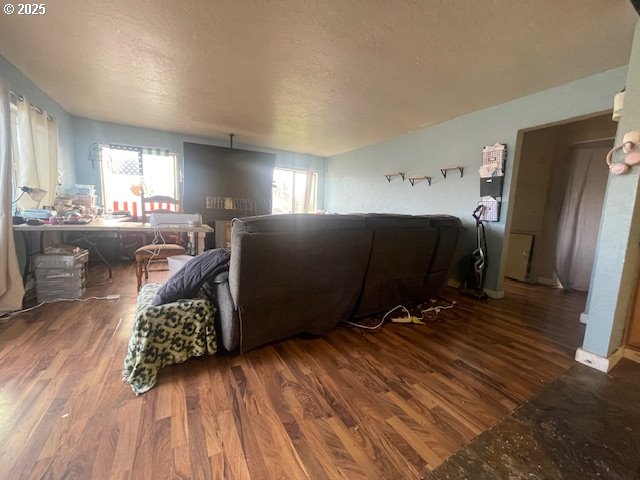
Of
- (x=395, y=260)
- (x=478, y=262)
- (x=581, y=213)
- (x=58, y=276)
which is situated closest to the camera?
(x=395, y=260)

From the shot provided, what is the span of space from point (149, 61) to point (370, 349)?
9.84 feet

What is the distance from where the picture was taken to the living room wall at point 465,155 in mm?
2217

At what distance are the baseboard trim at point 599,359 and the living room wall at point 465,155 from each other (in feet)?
4.20

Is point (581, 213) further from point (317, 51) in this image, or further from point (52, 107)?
point (52, 107)

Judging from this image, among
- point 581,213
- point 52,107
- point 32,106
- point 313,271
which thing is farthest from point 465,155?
point 52,107

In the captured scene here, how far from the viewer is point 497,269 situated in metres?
2.83

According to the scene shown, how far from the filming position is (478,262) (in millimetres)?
2840

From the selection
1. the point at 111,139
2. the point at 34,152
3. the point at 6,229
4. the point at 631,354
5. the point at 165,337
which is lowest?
the point at 631,354

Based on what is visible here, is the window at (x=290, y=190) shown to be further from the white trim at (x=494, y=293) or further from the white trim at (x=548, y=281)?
the white trim at (x=548, y=281)

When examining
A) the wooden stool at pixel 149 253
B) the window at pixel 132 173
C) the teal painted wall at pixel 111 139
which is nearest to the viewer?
the wooden stool at pixel 149 253

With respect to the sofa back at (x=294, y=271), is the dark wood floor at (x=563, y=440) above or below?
below

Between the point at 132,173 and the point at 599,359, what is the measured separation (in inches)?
A: 239

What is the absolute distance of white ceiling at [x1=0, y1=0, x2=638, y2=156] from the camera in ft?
5.06

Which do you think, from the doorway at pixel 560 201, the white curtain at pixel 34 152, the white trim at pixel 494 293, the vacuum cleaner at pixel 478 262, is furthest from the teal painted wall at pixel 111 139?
the doorway at pixel 560 201
